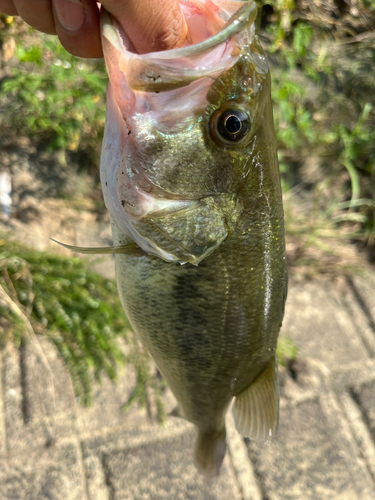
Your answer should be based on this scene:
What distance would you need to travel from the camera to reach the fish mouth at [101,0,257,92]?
31.0 inches

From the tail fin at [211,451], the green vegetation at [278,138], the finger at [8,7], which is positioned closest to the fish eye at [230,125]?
the finger at [8,7]

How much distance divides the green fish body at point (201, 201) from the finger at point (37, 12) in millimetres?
162

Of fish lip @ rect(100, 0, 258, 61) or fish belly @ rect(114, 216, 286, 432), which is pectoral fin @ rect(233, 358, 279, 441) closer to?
fish belly @ rect(114, 216, 286, 432)

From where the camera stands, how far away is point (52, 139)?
2.78m

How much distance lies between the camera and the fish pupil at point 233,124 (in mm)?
890

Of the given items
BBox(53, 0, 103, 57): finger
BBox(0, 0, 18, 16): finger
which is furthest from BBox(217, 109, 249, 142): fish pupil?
BBox(0, 0, 18, 16): finger

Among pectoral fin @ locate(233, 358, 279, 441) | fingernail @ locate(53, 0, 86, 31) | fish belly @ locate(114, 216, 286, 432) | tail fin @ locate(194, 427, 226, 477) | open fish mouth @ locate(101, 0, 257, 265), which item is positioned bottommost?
tail fin @ locate(194, 427, 226, 477)

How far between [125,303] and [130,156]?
1.44ft

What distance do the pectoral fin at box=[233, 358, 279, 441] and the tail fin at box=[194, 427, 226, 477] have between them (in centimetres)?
21

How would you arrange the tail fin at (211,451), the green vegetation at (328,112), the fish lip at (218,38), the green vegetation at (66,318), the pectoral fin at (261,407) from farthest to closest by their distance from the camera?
the green vegetation at (328,112) → the green vegetation at (66,318) → the tail fin at (211,451) → the pectoral fin at (261,407) → the fish lip at (218,38)

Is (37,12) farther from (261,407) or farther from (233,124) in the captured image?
(261,407)

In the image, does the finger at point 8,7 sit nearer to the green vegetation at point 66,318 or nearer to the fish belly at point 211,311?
the fish belly at point 211,311

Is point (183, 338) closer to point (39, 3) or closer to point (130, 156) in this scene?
point (130, 156)

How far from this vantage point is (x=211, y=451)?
1467 mm
